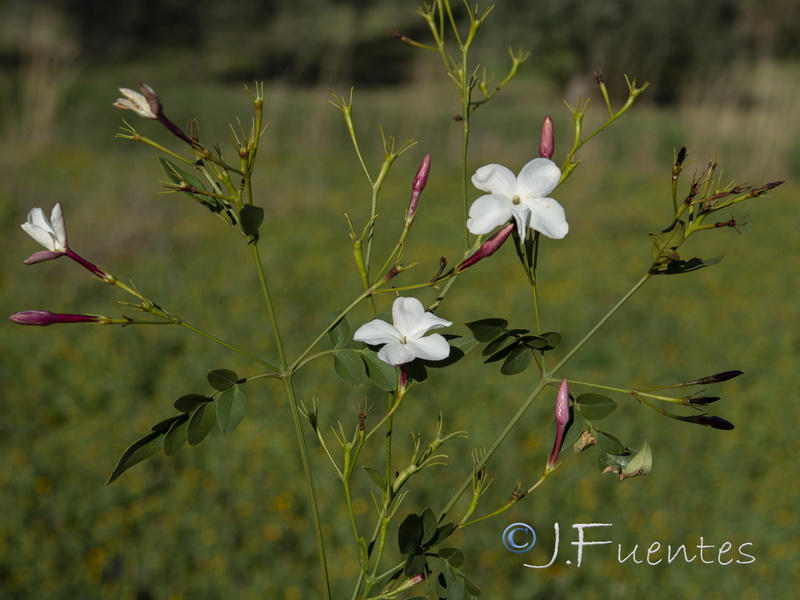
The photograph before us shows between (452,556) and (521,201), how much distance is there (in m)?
0.30

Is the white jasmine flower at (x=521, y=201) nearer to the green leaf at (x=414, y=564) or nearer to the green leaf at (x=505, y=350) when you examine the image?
the green leaf at (x=505, y=350)

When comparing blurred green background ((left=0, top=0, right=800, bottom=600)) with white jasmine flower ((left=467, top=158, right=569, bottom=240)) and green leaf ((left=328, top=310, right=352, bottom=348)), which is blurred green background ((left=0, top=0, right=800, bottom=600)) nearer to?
green leaf ((left=328, top=310, right=352, bottom=348))

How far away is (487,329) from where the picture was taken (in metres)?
0.59

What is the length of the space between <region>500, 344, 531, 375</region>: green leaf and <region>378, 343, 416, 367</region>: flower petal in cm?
10

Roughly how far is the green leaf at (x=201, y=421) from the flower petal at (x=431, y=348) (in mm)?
173

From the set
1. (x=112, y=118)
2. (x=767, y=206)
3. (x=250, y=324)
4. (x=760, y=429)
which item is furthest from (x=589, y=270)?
(x=112, y=118)

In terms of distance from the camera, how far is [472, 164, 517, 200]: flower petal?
1.82 feet

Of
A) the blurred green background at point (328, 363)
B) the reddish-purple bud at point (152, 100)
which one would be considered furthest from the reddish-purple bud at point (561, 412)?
the blurred green background at point (328, 363)

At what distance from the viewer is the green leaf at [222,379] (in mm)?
612

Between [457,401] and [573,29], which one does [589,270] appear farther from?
[573,29]

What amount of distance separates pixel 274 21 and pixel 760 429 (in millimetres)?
18865

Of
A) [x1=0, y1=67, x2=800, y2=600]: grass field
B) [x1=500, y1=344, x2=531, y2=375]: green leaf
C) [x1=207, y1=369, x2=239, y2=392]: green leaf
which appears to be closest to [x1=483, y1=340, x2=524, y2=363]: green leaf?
[x1=500, y1=344, x2=531, y2=375]: green leaf

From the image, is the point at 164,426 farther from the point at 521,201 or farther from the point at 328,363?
the point at 328,363

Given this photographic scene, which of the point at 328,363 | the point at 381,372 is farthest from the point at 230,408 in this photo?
the point at 328,363
